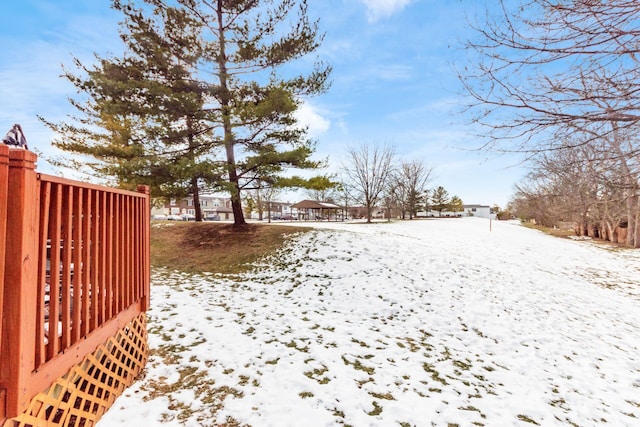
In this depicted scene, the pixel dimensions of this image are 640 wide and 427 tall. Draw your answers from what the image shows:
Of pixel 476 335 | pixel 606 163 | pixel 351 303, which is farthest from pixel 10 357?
pixel 606 163

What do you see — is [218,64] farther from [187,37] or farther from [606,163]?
[606,163]

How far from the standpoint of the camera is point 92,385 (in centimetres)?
227

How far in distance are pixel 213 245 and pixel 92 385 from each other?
7.97 m

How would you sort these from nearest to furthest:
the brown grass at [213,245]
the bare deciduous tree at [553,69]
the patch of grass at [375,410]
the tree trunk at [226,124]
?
the bare deciduous tree at [553,69]
the patch of grass at [375,410]
the brown grass at [213,245]
the tree trunk at [226,124]

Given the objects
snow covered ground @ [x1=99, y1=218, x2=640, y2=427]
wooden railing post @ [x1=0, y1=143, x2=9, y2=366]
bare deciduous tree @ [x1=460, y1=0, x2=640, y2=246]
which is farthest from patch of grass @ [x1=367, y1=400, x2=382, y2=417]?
bare deciduous tree @ [x1=460, y1=0, x2=640, y2=246]

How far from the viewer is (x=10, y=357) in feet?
4.52

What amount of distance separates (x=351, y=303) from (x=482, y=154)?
12.0ft

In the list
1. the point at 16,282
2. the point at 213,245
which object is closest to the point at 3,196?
the point at 16,282

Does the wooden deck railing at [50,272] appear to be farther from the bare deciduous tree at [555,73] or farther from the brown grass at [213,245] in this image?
the brown grass at [213,245]

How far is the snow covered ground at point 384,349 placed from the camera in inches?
104

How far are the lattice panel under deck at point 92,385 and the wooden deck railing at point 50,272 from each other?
0.10m

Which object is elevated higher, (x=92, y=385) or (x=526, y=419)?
(x=92, y=385)

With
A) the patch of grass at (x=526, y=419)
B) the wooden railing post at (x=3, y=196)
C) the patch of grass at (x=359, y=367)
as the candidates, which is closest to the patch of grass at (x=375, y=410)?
the patch of grass at (x=359, y=367)

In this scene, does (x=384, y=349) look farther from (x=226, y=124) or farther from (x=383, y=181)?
(x=383, y=181)
